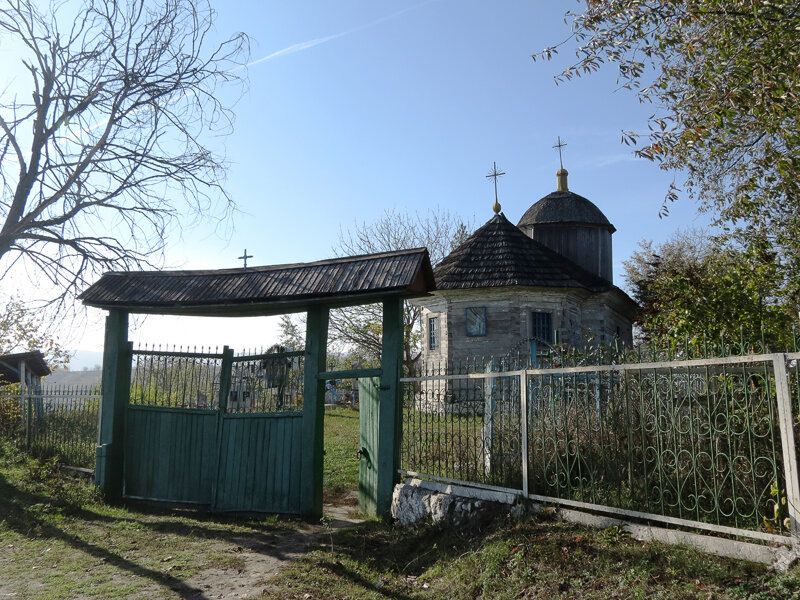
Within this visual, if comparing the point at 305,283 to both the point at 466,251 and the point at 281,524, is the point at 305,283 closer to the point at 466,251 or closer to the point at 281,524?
the point at 281,524

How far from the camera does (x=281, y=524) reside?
902cm

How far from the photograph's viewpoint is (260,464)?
9.72 m

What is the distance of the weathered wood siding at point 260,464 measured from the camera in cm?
948

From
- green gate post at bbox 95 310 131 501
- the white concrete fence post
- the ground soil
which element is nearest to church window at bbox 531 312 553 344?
the ground soil

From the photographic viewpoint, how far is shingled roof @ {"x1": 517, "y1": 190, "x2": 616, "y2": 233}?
2847cm

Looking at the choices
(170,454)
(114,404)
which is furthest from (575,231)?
(114,404)

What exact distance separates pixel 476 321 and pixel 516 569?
15069mm

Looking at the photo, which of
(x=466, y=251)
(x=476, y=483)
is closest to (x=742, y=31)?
(x=476, y=483)

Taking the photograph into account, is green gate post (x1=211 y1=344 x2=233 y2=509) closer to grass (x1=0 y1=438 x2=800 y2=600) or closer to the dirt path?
grass (x1=0 y1=438 x2=800 y2=600)

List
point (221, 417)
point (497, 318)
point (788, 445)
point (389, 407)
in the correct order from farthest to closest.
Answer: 1. point (497, 318)
2. point (221, 417)
3. point (389, 407)
4. point (788, 445)

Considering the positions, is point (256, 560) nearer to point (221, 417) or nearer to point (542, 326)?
point (221, 417)

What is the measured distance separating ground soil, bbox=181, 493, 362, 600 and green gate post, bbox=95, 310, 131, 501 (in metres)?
3.43

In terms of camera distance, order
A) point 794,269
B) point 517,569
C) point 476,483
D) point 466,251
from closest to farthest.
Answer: point 517,569 < point 476,483 < point 794,269 < point 466,251

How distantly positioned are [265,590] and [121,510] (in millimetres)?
4780
